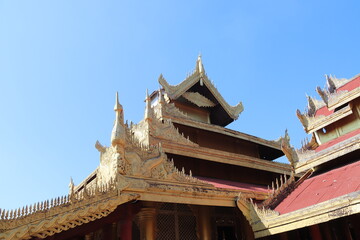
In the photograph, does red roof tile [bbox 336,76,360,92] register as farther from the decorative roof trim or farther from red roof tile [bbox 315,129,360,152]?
red roof tile [bbox 315,129,360,152]

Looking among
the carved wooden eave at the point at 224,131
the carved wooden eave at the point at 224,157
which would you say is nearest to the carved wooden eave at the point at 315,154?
the carved wooden eave at the point at 224,157

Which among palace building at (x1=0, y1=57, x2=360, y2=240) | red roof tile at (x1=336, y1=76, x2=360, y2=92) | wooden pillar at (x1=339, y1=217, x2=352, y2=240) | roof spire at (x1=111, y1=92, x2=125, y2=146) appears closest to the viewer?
palace building at (x1=0, y1=57, x2=360, y2=240)

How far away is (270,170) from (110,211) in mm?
8877

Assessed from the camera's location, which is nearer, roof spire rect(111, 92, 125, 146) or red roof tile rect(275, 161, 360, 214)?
red roof tile rect(275, 161, 360, 214)

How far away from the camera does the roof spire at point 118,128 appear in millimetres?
7406

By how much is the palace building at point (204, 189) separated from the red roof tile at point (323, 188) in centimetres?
4

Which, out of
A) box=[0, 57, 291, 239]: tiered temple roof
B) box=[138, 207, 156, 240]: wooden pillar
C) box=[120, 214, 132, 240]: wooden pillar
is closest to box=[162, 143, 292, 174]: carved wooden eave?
box=[0, 57, 291, 239]: tiered temple roof

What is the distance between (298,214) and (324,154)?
7.77 ft

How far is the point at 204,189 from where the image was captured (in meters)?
8.34

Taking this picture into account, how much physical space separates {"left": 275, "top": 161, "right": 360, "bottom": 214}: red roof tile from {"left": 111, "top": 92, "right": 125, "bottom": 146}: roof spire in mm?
4329

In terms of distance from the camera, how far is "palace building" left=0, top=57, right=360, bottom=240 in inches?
255

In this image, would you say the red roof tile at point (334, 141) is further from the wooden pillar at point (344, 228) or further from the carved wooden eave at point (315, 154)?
the wooden pillar at point (344, 228)

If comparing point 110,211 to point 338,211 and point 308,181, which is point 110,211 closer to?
point 338,211

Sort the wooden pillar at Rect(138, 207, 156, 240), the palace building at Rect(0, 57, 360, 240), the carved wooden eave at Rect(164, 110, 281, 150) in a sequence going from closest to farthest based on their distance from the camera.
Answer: the palace building at Rect(0, 57, 360, 240), the wooden pillar at Rect(138, 207, 156, 240), the carved wooden eave at Rect(164, 110, 281, 150)
